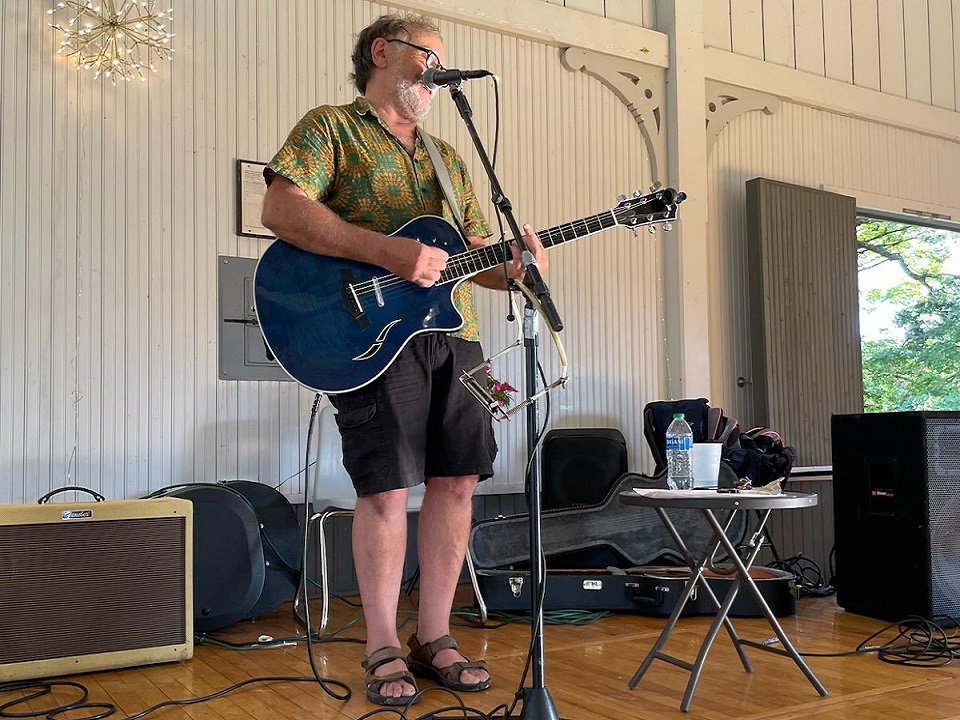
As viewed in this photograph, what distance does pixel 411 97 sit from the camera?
7.94 ft

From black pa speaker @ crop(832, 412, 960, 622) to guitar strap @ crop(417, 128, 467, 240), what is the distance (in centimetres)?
181

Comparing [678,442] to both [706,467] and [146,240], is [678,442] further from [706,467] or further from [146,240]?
[146,240]

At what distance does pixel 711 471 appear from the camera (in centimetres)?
266

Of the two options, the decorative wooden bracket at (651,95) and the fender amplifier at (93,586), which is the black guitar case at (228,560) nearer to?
the fender amplifier at (93,586)

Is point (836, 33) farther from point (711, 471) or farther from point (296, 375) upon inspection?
point (296, 375)

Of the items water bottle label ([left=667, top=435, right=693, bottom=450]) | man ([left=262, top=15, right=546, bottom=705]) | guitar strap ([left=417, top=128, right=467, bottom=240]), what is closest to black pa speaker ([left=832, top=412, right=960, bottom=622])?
water bottle label ([left=667, top=435, right=693, bottom=450])

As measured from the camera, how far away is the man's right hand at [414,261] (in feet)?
7.20


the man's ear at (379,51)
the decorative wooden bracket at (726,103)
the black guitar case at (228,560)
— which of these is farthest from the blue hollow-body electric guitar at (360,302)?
the decorative wooden bracket at (726,103)

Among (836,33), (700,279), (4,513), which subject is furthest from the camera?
(836,33)

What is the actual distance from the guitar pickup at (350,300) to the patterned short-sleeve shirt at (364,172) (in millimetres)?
148

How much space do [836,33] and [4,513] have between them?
A: 5.19 m

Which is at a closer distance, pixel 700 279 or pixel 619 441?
pixel 619 441

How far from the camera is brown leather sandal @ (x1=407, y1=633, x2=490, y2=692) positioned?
2.32 m

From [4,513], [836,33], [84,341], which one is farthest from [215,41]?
[836,33]
